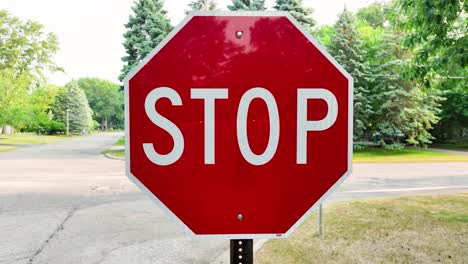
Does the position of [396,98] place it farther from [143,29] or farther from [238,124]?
[238,124]

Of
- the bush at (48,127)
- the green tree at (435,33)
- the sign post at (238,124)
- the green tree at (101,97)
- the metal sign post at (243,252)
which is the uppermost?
the green tree at (101,97)

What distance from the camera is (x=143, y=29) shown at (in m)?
25.9

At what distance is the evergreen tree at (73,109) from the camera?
67500mm

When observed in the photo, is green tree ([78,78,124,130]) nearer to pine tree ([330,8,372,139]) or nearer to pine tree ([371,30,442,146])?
pine tree ([330,8,372,139])

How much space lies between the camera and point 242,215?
116 centimetres

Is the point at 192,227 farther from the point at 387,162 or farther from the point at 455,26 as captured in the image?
the point at 387,162

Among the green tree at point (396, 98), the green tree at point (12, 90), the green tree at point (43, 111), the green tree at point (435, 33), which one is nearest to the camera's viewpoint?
the green tree at point (435, 33)

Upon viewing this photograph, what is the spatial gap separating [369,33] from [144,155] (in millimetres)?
33181

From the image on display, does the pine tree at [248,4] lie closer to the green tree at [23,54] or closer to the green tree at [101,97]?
the green tree at [23,54]

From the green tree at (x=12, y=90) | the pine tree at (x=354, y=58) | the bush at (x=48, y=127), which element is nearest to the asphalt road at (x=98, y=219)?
the pine tree at (x=354, y=58)

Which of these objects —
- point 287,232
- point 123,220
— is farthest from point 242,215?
point 123,220

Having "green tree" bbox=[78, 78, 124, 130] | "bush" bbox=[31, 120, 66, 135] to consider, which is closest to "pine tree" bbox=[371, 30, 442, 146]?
"bush" bbox=[31, 120, 66, 135]

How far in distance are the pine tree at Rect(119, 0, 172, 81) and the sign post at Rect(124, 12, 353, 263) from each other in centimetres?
2443

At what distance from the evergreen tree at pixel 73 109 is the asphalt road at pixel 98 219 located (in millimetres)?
58528
